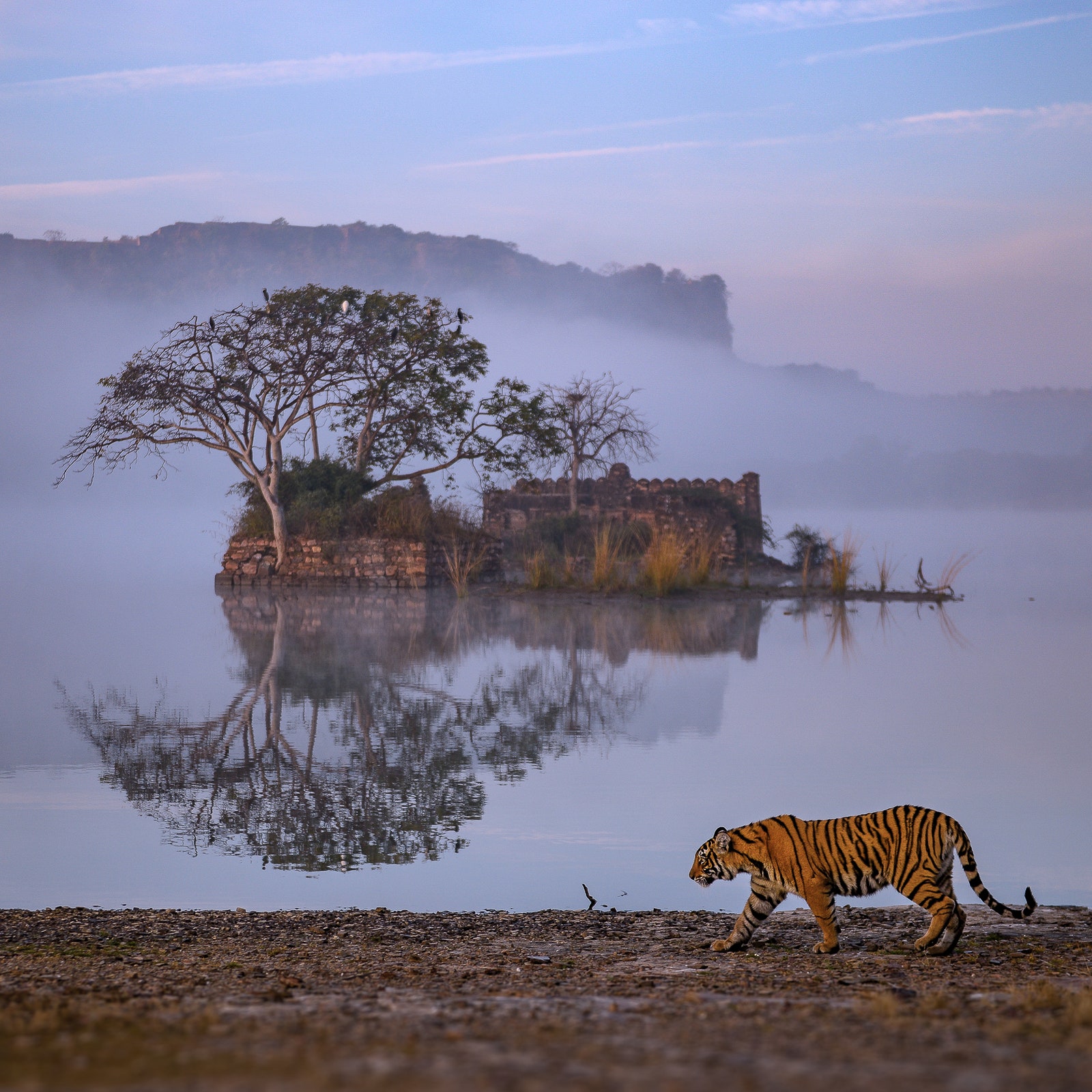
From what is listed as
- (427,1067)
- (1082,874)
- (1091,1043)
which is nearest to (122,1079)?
(427,1067)

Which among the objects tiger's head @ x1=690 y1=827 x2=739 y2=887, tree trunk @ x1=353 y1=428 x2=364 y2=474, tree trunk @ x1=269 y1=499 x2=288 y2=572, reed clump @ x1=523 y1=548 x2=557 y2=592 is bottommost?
tiger's head @ x1=690 y1=827 x2=739 y2=887

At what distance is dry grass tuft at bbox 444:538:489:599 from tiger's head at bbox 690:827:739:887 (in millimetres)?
19845

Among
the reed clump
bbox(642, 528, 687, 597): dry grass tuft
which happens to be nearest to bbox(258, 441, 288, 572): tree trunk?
the reed clump

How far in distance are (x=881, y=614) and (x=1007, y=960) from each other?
16677 mm

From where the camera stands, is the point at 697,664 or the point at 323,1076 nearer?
the point at 323,1076

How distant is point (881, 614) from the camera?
66.4ft

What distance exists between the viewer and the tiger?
4195 millimetres

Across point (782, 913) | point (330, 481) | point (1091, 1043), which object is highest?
point (330, 481)

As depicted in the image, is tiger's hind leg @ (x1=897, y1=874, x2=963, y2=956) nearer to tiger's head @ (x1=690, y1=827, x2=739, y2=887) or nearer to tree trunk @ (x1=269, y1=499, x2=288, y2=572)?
tiger's head @ (x1=690, y1=827, x2=739, y2=887)

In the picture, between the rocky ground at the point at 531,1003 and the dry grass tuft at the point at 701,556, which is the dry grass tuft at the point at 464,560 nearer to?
the dry grass tuft at the point at 701,556

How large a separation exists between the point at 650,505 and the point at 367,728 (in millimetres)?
23877

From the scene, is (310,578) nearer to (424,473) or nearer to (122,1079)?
(424,473)

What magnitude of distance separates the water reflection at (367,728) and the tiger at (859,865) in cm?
186

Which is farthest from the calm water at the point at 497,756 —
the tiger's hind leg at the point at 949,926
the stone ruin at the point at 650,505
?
the stone ruin at the point at 650,505
